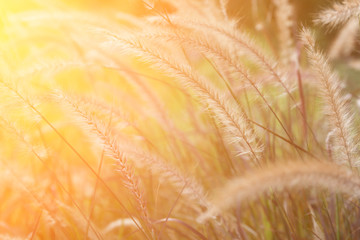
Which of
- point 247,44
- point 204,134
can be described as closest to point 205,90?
point 247,44

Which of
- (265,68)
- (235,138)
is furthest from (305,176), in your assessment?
(265,68)

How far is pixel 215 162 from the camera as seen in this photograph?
250 centimetres

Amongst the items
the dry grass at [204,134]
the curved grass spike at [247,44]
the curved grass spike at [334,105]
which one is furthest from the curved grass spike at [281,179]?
the curved grass spike at [247,44]

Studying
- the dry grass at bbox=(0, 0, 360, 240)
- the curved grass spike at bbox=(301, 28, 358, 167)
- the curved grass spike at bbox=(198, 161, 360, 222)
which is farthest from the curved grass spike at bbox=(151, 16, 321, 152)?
the curved grass spike at bbox=(198, 161, 360, 222)

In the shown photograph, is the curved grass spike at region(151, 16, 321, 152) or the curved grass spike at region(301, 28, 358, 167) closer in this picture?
the curved grass spike at region(301, 28, 358, 167)

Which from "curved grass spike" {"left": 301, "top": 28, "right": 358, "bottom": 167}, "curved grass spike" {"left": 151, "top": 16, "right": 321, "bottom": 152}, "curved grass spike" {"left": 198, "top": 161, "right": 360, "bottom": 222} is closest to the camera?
"curved grass spike" {"left": 198, "top": 161, "right": 360, "bottom": 222}

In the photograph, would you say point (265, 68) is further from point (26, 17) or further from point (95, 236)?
point (26, 17)

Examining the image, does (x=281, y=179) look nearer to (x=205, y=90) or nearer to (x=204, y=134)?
(x=205, y=90)

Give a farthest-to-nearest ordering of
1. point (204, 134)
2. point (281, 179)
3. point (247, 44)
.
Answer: point (204, 134) → point (247, 44) → point (281, 179)

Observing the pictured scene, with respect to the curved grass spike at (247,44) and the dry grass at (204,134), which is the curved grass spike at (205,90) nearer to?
the dry grass at (204,134)

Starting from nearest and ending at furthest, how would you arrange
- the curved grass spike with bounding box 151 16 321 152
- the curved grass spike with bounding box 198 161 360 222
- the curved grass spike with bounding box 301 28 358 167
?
the curved grass spike with bounding box 198 161 360 222 → the curved grass spike with bounding box 301 28 358 167 → the curved grass spike with bounding box 151 16 321 152

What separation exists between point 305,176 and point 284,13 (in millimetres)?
1575

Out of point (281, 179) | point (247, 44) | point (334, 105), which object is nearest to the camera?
point (281, 179)

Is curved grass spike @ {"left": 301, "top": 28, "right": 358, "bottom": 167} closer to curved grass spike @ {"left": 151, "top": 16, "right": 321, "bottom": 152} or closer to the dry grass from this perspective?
the dry grass
